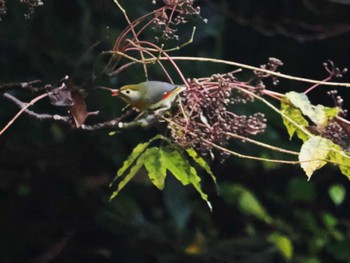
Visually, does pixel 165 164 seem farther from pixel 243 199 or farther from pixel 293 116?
pixel 243 199

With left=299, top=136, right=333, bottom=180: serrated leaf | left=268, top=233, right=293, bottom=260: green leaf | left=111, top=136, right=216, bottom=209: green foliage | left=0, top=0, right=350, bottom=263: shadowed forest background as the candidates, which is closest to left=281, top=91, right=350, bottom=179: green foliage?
left=299, top=136, right=333, bottom=180: serrated leaf

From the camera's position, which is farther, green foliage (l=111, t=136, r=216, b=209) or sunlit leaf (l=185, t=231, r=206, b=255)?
sunlit leaf (l=185, t=231, r=206, b=255)

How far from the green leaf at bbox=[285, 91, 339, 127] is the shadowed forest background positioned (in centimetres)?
45

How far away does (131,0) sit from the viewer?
1357 millimetres

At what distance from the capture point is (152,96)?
79cm

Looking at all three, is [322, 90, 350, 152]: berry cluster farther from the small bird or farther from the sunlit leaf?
the sunlit leaf

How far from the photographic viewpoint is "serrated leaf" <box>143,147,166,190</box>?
85 cm

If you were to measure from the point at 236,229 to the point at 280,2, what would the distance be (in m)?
0.59

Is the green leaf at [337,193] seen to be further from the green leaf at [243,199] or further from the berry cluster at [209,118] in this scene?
the berry cluster at [209,118]

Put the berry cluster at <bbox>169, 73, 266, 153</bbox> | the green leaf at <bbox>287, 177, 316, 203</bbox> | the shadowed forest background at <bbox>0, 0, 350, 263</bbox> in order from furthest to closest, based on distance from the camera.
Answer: the green leaf at <bbox>287, 177, 316, 203</bbox>, the shadowed forest background at <bbox>0, 0, 350, 263</bbox>, the berry cluster at <bbox>169, 73, 266, 153</bbox>

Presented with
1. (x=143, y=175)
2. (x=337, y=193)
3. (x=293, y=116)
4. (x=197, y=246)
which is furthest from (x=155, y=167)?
(x=337, y=193)

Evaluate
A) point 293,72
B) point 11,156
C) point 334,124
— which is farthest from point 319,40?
point 334,124

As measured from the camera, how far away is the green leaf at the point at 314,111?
83cm

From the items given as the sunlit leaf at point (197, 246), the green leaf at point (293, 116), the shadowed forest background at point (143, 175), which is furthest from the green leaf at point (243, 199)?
the green leaf at point (293, 116)
